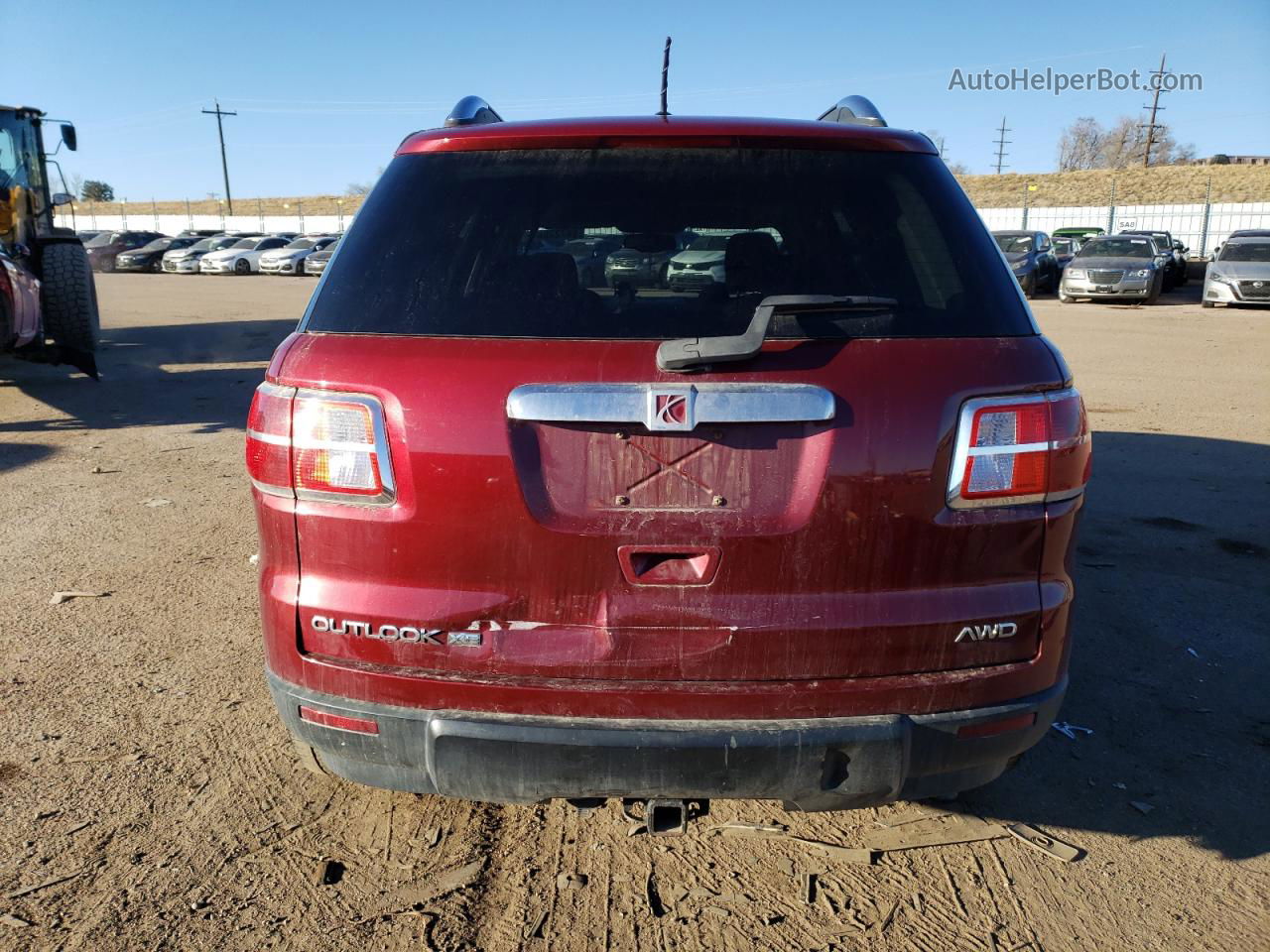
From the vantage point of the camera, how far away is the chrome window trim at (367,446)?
2.18 meters

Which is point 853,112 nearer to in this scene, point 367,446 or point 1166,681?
point 367,446

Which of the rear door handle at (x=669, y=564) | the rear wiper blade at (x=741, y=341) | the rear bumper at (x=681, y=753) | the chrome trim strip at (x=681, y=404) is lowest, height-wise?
the rear bumper at (x=681, y=753)

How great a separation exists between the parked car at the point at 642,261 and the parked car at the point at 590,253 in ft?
0.06

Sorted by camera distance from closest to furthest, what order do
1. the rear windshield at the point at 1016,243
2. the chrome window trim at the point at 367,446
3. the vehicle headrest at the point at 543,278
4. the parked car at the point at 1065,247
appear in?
1. the chrome window trim at the point at 367,446
2. the vehicle headrest at the point at 543,278
3. the rear windshield at the point at 1016,243
4. the parked car at the point at 1065,247

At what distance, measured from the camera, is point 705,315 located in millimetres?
2191

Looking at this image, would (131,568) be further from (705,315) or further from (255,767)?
(705,315)

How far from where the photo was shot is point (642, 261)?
9.22 ft

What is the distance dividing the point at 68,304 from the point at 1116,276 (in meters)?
22.2

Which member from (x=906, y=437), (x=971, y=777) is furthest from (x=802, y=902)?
(x=906, y=437)

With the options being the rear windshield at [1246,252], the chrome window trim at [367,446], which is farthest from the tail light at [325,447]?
the rear windshield at [1246,252]

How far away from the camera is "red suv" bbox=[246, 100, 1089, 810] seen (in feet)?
6.93

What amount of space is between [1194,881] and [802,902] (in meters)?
1.06

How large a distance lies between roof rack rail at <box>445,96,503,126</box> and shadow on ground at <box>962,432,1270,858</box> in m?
2.51

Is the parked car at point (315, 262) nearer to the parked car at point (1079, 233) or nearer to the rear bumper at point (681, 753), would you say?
the parked car at point (1079, 233)
